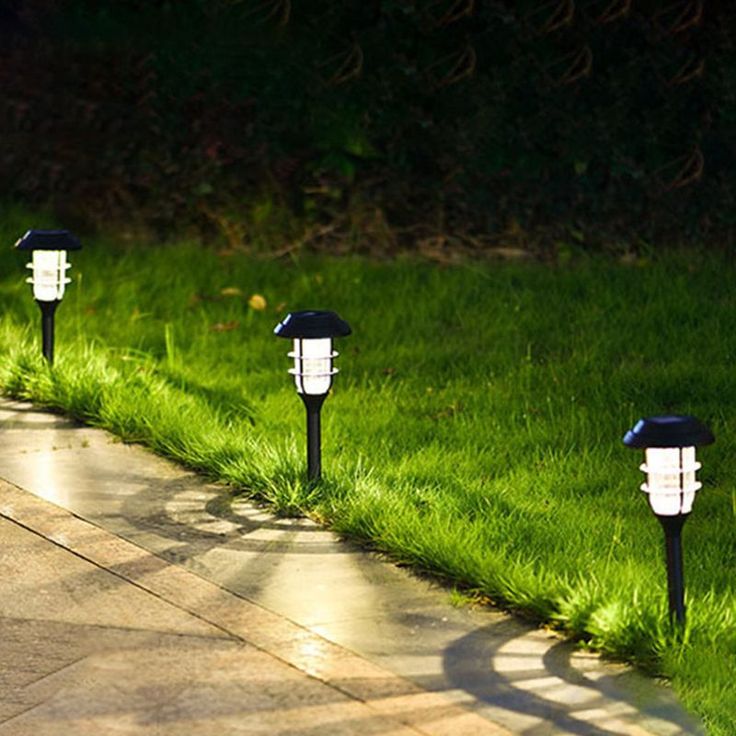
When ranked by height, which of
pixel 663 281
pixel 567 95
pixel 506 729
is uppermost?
pixel 567 95

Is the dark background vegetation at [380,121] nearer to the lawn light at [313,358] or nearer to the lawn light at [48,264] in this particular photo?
the lawn light at [48,264]

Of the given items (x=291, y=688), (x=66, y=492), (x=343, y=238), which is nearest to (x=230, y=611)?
(x=291, y=688)

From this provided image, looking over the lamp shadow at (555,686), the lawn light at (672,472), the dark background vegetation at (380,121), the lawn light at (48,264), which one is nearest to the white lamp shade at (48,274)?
the lawn light at (48,264)

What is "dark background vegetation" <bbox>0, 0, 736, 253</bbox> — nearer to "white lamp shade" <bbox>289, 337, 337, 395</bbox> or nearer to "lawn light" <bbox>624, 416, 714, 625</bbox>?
"white lamp shade" <bbox>289, 337, 337, 395</bbox>

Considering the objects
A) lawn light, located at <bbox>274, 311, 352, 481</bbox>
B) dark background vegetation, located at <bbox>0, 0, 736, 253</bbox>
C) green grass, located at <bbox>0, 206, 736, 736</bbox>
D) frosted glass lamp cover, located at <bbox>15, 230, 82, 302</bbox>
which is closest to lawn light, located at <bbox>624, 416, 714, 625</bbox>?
green grass, located at <bbox>0, 206, 736, 736</bbox>

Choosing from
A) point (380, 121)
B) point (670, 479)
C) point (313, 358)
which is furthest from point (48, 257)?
point (670, 479)

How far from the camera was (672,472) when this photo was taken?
5.78m

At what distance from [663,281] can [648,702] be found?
247 inches

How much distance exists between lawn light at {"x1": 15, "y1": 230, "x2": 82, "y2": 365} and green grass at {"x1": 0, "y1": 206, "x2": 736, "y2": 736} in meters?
0.33

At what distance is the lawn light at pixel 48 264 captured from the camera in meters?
9.48

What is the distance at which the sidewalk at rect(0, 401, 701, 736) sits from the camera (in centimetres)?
534

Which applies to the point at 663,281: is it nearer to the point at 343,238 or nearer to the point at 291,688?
the point at 343,238

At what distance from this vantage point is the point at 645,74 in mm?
12852

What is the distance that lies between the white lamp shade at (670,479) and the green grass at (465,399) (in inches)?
14.7
